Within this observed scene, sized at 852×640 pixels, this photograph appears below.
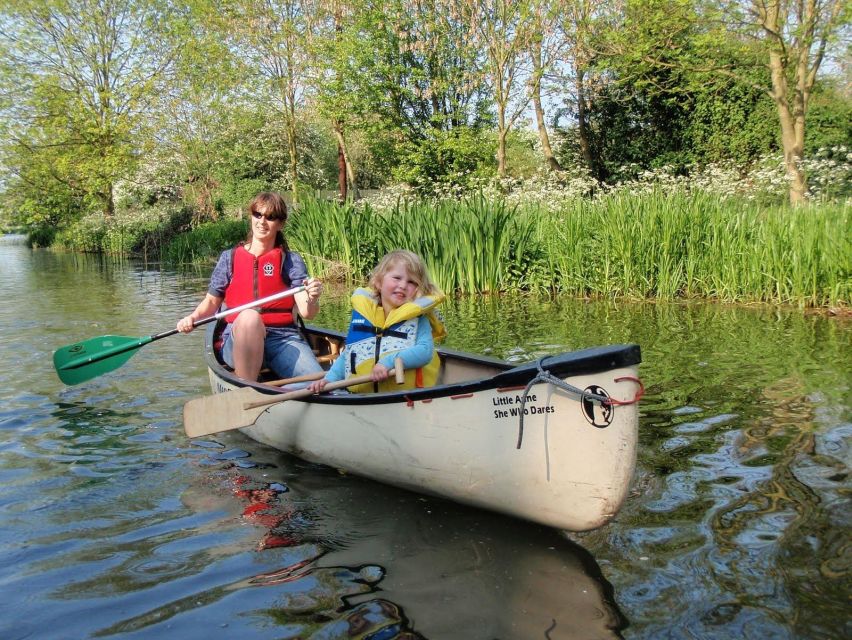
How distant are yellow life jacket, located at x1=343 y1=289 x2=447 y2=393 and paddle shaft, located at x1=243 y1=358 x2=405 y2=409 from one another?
0.13m

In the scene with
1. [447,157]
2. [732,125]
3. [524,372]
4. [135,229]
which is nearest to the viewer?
[524,372]

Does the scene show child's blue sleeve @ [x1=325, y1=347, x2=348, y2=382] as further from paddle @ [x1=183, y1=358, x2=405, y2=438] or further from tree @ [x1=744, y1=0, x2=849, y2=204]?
tree @ [x1=744, y1=0, x2=849, y2=204]

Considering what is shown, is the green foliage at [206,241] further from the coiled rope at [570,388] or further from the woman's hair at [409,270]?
the coiled rope at [570,388]

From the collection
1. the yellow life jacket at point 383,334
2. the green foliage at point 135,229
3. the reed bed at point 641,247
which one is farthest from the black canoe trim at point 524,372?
the green foliage at point 135,229

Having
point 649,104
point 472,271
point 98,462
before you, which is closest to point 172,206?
point 649,104

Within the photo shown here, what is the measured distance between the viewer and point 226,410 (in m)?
4.25

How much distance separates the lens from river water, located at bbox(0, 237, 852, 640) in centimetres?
255

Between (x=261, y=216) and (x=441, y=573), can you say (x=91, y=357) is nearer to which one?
(x=261, y=216)

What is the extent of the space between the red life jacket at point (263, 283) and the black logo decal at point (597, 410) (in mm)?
2670

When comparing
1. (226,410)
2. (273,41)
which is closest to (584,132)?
(273,41)

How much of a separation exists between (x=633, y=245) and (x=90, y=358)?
6.23 meters

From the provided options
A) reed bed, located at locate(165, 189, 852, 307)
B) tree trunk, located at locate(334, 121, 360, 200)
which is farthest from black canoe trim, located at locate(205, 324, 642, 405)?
tree trunk, located at locate(334, 121, 360, 200)

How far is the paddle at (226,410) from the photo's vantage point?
4199mm

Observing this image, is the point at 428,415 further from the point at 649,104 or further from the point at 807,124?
the point at 649,104
